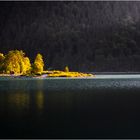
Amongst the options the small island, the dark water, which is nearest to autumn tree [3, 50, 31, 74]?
the small island

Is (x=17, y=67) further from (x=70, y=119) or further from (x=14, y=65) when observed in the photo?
(x=70, y=119)

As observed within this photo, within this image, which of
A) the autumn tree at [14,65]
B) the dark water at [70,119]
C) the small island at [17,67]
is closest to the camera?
the dark water at [70,119]

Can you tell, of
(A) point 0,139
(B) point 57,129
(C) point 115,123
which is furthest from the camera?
(C) point 115,123

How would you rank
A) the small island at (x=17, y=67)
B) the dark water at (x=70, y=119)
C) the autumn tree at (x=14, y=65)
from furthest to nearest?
the autumn tree at (x=14, y=65) < the small island at (x=17, y=67) < the dark water at (x=70, y=119)

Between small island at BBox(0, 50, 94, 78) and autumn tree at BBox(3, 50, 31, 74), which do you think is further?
autumn tree at BBox(3, 50, 31, 74)

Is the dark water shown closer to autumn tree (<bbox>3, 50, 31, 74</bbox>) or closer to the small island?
the small island

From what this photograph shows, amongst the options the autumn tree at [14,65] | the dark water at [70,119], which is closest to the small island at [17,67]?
the autumn tree at [14,65]

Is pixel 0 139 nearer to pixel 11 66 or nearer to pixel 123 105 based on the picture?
pixel 123 105

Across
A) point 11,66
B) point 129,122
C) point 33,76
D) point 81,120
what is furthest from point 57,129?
point 11,66

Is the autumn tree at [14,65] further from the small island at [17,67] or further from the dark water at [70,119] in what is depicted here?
the dark water at [70,119]

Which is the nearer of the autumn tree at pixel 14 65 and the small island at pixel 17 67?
the small island at pixel 17 67

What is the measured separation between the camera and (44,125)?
44188mm

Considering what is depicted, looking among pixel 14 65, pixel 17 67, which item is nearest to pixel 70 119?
pixel 17 67

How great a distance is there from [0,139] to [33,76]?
140606mm
